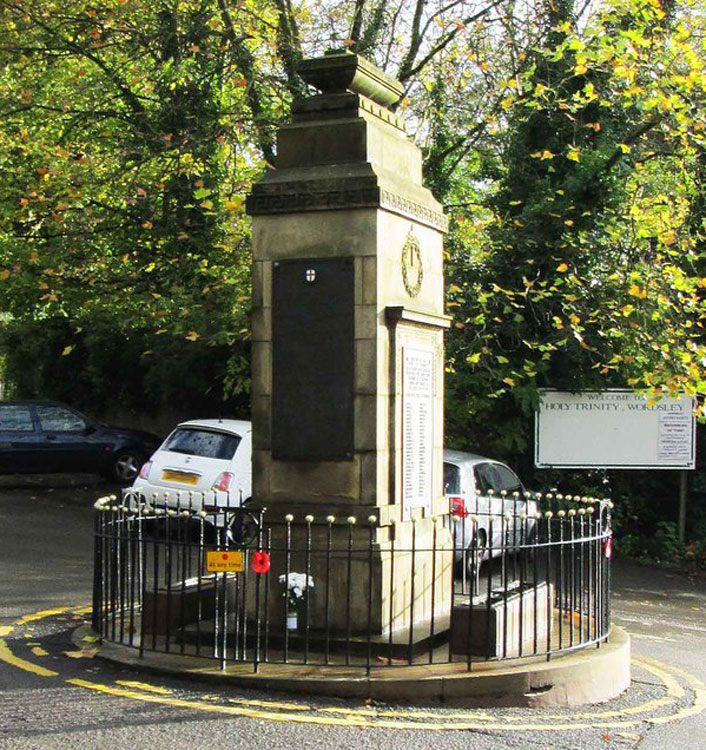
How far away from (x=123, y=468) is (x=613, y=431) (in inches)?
377

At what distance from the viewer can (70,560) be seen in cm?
1361

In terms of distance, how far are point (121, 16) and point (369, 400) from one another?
35.4ft

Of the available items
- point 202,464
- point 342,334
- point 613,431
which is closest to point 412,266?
point 342,334

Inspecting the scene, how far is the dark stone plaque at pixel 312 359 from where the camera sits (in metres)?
8.50

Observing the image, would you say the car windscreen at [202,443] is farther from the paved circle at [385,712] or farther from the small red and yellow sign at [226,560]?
the small red and yellow sign at [226,560]

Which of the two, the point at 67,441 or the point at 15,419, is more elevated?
the point at 15,419

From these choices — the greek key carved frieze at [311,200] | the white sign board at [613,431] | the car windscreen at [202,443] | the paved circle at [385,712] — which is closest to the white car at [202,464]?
the car windscreen at [202,443]

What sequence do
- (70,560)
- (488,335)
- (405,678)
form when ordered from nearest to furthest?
(405,678) → (70,560) → (488,335)

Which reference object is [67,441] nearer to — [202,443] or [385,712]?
[202,443]

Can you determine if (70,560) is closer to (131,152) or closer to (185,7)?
(131,152)

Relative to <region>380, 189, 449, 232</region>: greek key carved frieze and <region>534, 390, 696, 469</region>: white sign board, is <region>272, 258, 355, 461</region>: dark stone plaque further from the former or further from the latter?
<region>534, 390, 696, 469</region>: white sign board

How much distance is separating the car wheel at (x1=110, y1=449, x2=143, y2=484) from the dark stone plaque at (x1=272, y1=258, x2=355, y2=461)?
Result: 13783 mm

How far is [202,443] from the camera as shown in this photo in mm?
15617

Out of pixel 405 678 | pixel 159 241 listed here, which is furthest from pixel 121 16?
pixel 405 678
